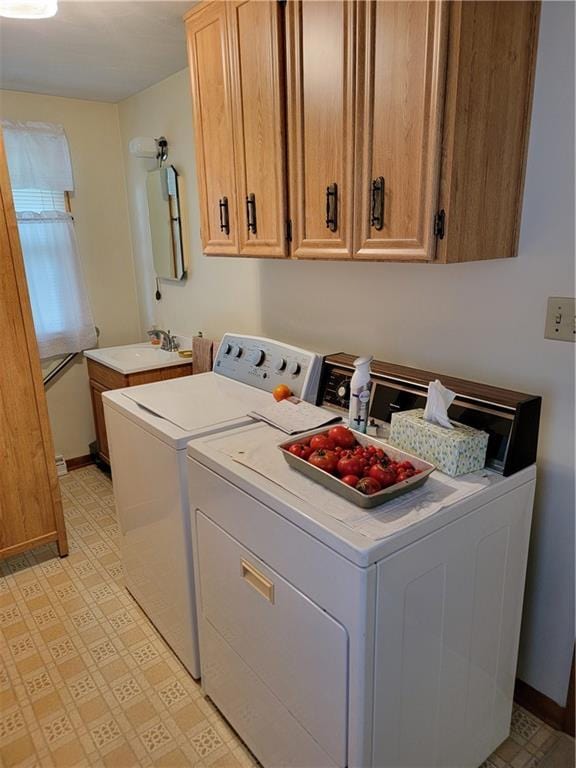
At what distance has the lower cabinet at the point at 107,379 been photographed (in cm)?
289

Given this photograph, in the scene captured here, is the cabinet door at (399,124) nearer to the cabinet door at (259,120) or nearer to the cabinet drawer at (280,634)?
the cabinet door at (259,120)

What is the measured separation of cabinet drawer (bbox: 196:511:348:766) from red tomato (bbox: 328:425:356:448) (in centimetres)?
38

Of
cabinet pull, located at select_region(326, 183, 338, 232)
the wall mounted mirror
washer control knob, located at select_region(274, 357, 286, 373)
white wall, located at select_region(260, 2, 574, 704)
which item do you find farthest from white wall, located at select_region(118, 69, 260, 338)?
cabinet pull, located at select_region(326, 183, 338, 232)

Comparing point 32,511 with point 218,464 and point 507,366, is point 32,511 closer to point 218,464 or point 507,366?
point 218,464

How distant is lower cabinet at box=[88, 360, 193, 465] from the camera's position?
2.89 m

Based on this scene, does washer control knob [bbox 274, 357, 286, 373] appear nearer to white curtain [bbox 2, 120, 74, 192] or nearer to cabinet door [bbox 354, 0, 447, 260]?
Result: cabinet door [bbox 354, 0, 447, 260]

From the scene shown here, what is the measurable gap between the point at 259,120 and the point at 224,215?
0.39 metres

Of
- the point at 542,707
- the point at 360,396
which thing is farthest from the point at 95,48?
the point at 542,707

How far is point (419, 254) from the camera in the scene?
1330 mm

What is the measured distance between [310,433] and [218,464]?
279 mm

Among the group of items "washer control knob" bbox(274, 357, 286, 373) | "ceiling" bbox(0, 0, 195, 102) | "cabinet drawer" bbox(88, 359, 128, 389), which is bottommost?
"cabinet drawer" bbox(88, 359, 128, 389)

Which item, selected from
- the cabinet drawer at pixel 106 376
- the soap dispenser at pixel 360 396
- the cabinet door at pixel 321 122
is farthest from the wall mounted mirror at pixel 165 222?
the soap dispenser at pixel 360 396

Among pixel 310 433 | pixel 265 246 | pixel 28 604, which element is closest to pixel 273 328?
pixel 265 246

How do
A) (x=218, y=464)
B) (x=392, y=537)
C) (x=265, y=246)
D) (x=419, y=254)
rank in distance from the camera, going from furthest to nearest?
(x=265, y=246) → (x=218, y=464) → (x=419, y=254) → (x=392, y=537)
